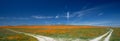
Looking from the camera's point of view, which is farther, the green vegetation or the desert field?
the desert field

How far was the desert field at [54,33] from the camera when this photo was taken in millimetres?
10227

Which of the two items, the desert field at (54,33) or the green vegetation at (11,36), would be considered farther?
the desert field at (54,33)

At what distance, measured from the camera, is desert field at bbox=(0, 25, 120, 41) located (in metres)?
10.2

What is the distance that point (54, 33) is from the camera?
1085 centimetres

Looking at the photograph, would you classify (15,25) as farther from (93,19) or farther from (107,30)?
(107,30)

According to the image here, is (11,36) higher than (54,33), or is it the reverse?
(54,33)

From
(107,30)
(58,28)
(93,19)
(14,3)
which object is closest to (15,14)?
(14,3)

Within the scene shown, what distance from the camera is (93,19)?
11.4 m

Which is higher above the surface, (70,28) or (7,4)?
(7,4)

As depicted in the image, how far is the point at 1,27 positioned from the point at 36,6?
6.63 ft

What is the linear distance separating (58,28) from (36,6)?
1631 millimetres

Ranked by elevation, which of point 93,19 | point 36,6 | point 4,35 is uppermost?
point 36,6

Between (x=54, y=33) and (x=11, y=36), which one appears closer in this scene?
(x=11, y=36)

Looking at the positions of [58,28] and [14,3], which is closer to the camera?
[14,3]
